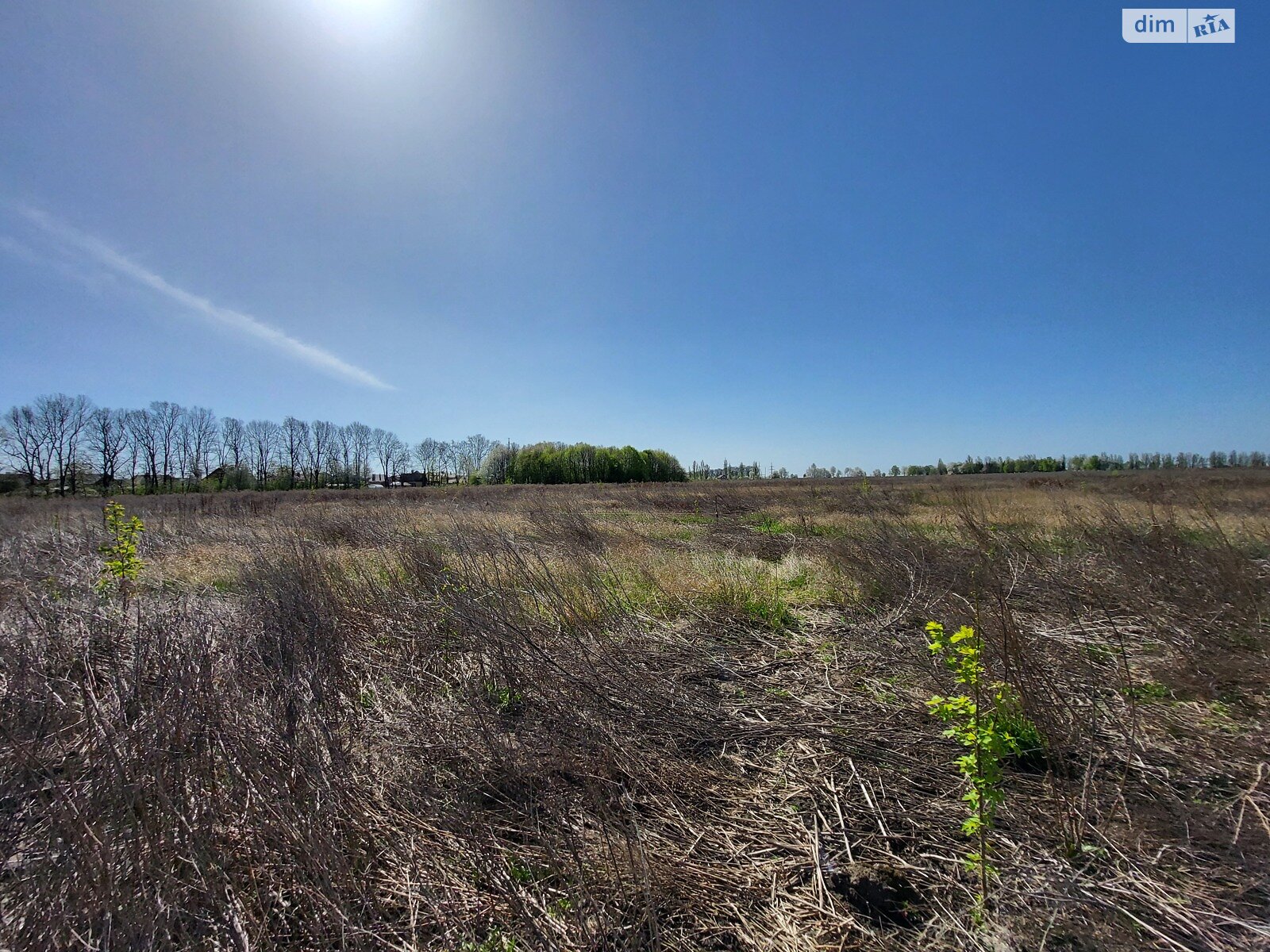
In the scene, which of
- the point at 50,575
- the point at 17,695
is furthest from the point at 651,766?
the point at 50,575

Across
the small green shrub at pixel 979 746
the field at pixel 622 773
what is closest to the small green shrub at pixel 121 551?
the field at pixel 622 773

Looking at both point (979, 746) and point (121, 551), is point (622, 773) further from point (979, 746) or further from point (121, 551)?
point (121, 551)

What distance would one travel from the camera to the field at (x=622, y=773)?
164 centimetres

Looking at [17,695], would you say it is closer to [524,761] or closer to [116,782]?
[116,782]

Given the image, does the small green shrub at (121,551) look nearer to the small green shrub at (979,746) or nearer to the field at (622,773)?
the field at (622,773)

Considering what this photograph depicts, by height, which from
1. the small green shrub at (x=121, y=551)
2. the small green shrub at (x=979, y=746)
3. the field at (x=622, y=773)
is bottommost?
the field at (x=622, y=773)

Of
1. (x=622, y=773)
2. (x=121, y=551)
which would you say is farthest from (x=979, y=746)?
(x=121, y=551)

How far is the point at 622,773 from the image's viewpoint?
240cm

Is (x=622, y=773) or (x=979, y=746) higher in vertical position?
(x=979, y=746)

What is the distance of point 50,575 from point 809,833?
952cm

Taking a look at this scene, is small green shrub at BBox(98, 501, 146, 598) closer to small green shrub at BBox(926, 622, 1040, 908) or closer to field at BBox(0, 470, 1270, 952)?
field at BBox(0, 470, 1270, 952)

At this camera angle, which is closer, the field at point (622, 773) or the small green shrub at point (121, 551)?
the field at point (622, 773)

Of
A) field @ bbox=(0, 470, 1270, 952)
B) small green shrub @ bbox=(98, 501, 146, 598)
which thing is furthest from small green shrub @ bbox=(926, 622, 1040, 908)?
small green shrub @ bbox=(98, 501, 146, 598)

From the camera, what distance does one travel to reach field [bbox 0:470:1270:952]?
5.37ft
